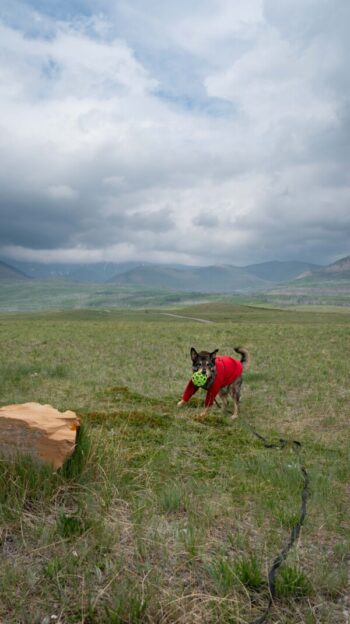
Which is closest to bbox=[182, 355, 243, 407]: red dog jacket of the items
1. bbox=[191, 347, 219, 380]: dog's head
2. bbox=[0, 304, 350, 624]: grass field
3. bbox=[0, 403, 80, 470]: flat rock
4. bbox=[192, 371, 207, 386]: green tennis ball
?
bbox=[191, 347, 219, 380]: dog's head

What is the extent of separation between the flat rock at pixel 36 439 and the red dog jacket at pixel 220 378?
5192 mm

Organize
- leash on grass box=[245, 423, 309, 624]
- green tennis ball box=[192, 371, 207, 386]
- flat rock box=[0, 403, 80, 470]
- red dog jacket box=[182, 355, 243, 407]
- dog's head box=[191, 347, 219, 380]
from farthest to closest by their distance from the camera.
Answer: red dog jacket box=[182, 355, 243, 407] < dog's head box=[191, 347, 219, 380] < green tennis ball box=[192, 371, 207, 386] < flat rock box=[0, 403, 80, 470] < leash on grass box=[245, 423, 309, 624]

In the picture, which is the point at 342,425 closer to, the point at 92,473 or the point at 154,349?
the point at 92,473

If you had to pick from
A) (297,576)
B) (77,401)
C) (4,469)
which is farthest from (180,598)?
(77,401)

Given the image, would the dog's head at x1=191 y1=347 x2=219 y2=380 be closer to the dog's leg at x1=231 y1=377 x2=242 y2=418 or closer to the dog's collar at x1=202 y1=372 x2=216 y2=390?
the dog's collar at x1=202 y1=372 x2=216 y2=390

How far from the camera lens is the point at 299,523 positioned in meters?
4.99

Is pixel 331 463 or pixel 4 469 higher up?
pixel 4 469

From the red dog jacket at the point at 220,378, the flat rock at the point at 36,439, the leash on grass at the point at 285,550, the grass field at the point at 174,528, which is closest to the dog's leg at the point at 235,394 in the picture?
the red dog jacket at the point at 220,378

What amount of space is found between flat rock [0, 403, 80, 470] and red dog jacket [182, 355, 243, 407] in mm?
5192

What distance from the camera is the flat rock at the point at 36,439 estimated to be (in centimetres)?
543

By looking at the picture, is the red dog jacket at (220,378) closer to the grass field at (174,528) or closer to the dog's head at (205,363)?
the dog's head at (205,363)

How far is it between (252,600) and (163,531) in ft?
4.10

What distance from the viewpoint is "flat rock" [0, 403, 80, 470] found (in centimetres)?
543

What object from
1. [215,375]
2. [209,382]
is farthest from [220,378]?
[209,382]
